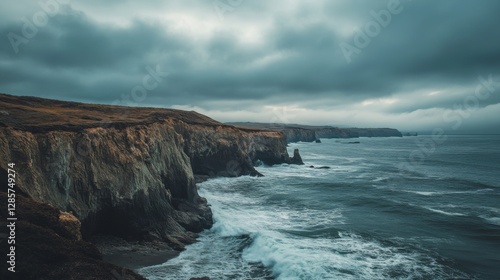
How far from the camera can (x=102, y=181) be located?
Result: 24656 millimetres

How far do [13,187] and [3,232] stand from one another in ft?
17.3

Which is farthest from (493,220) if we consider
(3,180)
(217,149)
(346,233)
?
(217,149)

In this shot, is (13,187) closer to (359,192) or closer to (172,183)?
(172,183)

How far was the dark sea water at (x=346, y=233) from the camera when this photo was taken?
2136 centimetres

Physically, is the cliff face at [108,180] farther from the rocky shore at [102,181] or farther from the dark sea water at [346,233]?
the dark sea water at [346,233]

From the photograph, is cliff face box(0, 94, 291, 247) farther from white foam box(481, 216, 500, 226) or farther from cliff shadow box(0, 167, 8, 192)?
white foam box(481, 216, 500, 226)

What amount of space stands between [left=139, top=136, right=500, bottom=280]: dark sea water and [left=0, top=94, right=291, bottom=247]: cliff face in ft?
13.3

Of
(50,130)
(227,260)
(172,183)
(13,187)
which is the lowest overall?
(227,260)

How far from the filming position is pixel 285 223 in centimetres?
3228

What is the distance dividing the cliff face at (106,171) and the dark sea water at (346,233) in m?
4.05

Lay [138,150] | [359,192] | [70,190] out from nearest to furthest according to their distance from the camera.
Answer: [70,190]
[138,150]
[359,192]

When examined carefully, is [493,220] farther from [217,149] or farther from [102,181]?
[217,149]

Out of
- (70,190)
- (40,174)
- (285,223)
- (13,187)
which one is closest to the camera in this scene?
(13,187)

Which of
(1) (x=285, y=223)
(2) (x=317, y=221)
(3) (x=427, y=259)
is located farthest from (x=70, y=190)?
(3) (x=427, y=259)
